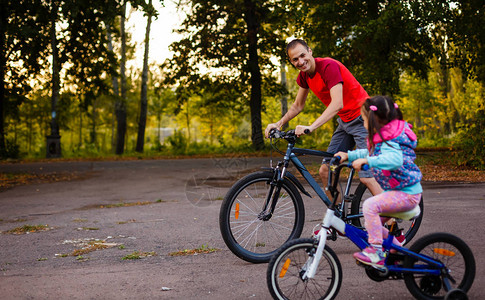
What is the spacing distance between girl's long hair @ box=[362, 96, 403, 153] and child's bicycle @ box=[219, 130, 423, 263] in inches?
42.1

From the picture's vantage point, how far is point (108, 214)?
7676 mm

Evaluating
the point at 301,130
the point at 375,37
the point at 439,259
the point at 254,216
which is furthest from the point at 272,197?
the point at 375,37

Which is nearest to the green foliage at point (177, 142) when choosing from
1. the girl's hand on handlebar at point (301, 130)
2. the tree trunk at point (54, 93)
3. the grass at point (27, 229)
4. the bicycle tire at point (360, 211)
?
the tree trunk at point (54, 93)

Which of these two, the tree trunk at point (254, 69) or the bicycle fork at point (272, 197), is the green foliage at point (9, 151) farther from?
the bicycle fork at point (272, 197)

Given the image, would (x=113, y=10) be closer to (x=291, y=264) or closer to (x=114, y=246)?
(x=114, y=246)

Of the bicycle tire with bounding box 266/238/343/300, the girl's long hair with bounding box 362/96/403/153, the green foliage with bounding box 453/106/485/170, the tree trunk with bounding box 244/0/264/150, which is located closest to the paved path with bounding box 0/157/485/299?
the bicycle tire with bounding box 266/238/343/300

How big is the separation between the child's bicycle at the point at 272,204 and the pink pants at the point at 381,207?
89 cm

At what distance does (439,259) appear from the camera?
10.6 feet

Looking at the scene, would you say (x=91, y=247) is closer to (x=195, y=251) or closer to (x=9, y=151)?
(x=195, y=251)

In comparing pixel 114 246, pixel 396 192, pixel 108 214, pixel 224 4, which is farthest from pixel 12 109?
pixel 396 192

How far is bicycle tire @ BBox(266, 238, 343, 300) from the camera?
313 centimetres

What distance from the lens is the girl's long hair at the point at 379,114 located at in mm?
3215

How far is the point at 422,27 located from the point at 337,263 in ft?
50.4

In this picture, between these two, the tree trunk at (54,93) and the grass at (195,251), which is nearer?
the grass at (195,251)
